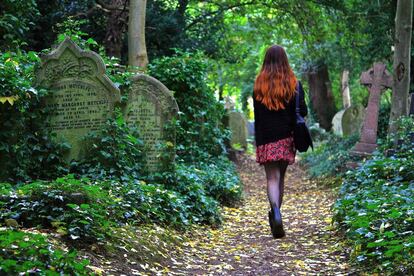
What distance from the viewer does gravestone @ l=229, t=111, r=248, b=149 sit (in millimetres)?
22266

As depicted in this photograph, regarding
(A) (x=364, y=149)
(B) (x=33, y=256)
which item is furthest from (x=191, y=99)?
(B) (x=33, y=256)

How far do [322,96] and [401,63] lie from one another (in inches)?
574

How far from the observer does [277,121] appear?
685cm

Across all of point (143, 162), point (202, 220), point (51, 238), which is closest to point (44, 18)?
point (143, 162)

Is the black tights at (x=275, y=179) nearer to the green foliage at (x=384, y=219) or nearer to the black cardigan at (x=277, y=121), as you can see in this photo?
the black cardigan at (x=277, y=121)

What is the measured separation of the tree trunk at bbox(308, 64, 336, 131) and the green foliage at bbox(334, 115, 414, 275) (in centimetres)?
1735

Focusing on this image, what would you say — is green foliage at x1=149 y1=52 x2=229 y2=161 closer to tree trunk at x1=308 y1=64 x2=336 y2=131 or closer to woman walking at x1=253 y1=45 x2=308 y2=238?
woman walking at x1=253 y1=45 x2=308 y2=238

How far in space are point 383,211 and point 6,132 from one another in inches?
179

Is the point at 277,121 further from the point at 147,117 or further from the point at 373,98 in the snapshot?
the point at 373,98

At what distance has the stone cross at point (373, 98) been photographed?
13469 millimetres

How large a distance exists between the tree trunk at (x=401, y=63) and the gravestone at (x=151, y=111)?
5.28 meters

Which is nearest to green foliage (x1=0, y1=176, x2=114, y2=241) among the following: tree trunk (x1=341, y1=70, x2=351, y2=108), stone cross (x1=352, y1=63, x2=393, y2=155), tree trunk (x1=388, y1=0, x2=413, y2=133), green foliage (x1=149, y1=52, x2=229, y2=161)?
green foliage (x1=149, y1=52, x2=229, y2=161)

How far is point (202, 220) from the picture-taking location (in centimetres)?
779

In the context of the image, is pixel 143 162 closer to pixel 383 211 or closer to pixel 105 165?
pixel 105 165
